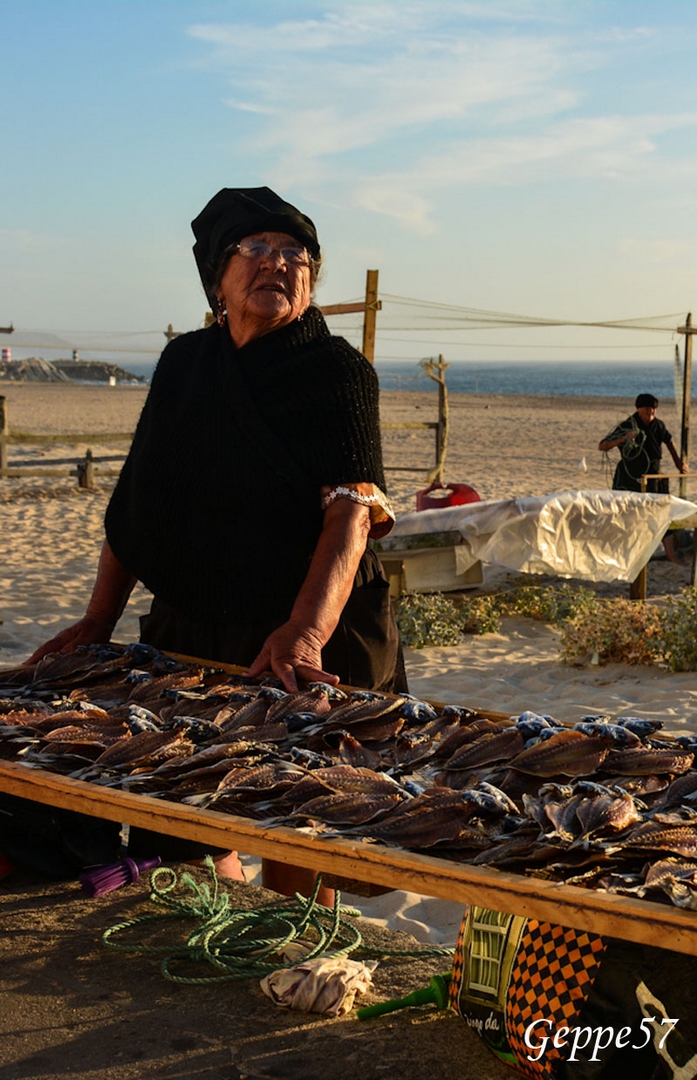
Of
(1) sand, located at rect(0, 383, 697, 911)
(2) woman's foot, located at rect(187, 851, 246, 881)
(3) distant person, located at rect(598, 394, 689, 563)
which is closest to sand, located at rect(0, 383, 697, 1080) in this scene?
(1) sand, located at rect(0, 383, 697, 911)

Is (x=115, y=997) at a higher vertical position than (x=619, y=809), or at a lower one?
lower

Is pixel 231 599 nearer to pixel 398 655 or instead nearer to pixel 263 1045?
Result: pixel 398 655

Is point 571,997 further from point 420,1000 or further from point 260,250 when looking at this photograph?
point 260,250

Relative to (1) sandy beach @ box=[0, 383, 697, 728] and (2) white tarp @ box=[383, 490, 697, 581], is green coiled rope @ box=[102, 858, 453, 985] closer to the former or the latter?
(1) sandy beach @ box=[0, 383, 697, 728]

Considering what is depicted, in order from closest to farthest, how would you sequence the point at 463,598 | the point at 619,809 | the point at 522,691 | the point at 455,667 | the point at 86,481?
the point at 619,809 < the point at 522,691 < the point at 455,667 < the point at 463,598 < the point at 86,481

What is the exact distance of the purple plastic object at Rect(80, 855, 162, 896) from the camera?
10.7 ft

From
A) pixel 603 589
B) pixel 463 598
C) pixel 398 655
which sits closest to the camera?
pixel 398 655

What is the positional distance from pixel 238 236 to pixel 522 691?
4.03 meters

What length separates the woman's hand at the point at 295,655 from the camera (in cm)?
265

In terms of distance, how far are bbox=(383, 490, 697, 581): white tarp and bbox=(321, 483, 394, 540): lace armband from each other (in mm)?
5355

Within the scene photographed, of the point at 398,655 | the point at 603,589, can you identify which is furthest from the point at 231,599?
the point at 603,589

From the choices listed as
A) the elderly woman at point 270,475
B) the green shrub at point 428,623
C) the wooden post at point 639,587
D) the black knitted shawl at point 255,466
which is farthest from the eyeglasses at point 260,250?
the wooden post at point 639,587

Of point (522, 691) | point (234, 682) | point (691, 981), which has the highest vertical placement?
point (234, 682)

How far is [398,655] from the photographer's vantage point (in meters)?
3.06
